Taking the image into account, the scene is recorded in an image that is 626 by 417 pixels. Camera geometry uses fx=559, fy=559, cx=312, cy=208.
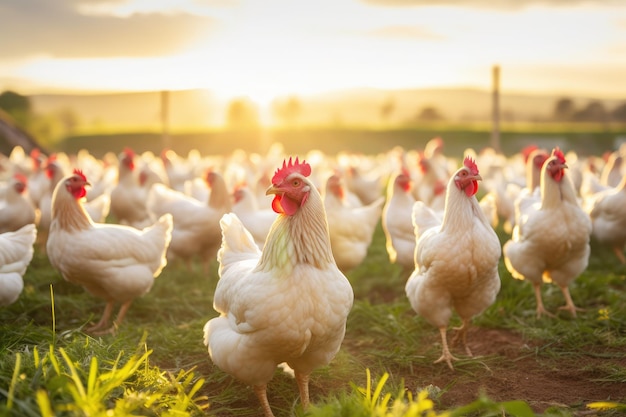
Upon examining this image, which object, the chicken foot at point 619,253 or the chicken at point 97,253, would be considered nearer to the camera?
the chicken at point 97,253

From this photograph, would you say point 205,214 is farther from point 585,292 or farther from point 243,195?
point 585,292

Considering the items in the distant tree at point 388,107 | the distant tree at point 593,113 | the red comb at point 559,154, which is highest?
the distant tree at point 388,107

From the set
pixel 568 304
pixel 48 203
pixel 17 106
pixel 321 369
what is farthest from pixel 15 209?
pixel 17 106

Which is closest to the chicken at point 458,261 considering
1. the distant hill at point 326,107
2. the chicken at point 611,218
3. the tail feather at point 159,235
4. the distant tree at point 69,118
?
the tail feather at point 159,235

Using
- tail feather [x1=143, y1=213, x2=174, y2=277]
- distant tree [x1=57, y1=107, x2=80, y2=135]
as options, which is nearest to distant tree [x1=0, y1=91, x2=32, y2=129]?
distant tree [x1=57, y1=107, x2=80, y2=135]

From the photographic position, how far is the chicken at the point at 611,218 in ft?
23.3

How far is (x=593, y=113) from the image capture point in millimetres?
32469

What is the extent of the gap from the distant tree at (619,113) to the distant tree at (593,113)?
611 millimetres

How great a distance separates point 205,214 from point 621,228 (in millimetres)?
5273

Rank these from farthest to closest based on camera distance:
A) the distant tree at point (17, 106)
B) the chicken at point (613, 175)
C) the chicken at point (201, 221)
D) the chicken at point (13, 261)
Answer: the distant tree at point (17, 106), the chicken at point (613, 175), the chicken at point (201, 221), the chicken at point (13, 261)

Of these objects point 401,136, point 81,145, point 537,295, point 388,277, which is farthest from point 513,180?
point 81,145

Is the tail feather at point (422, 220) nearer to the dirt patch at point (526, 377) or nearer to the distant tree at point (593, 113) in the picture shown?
the dirt patch at point (526, 377)

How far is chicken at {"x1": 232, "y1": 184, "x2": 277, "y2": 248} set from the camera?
21.7ft

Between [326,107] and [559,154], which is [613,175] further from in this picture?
[326,107]
